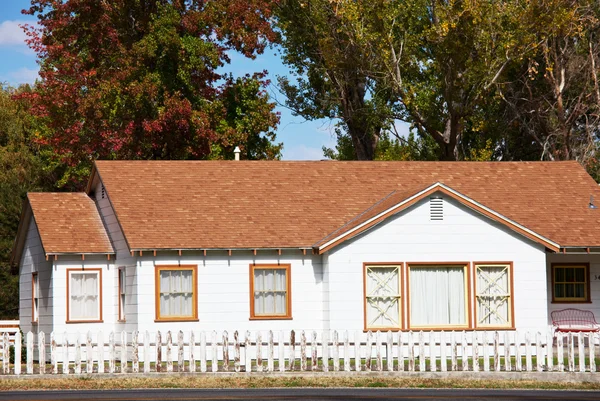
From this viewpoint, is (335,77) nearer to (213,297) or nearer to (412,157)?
(412,157)

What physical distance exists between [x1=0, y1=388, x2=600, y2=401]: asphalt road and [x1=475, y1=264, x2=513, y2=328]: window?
8.86 metres

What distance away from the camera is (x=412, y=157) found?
63.3m

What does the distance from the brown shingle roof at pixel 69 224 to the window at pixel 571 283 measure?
13061 millimetres

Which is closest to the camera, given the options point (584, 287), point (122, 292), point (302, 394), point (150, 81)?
point (302, 394)

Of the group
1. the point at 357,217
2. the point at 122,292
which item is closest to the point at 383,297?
the point at 357,217

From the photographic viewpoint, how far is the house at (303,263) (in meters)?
30.5

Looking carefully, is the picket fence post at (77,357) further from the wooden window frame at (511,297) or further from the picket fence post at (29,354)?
the wooden window frame at (511,297)

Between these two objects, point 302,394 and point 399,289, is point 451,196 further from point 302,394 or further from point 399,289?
point 302,394

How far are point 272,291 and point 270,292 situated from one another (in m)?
0.06

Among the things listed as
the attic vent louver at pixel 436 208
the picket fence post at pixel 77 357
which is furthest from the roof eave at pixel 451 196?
the picket fence post at pixel 77 357

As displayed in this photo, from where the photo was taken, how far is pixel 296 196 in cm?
3400

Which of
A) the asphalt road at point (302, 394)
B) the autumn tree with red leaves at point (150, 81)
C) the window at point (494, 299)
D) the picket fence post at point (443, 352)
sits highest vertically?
the autumn tree with red leaves at point (150, 81)

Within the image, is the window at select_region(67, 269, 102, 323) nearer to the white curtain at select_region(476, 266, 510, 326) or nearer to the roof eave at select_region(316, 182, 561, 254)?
the roof eave at select_region(316, 182, 561, 254)

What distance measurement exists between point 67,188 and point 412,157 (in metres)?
19.2
